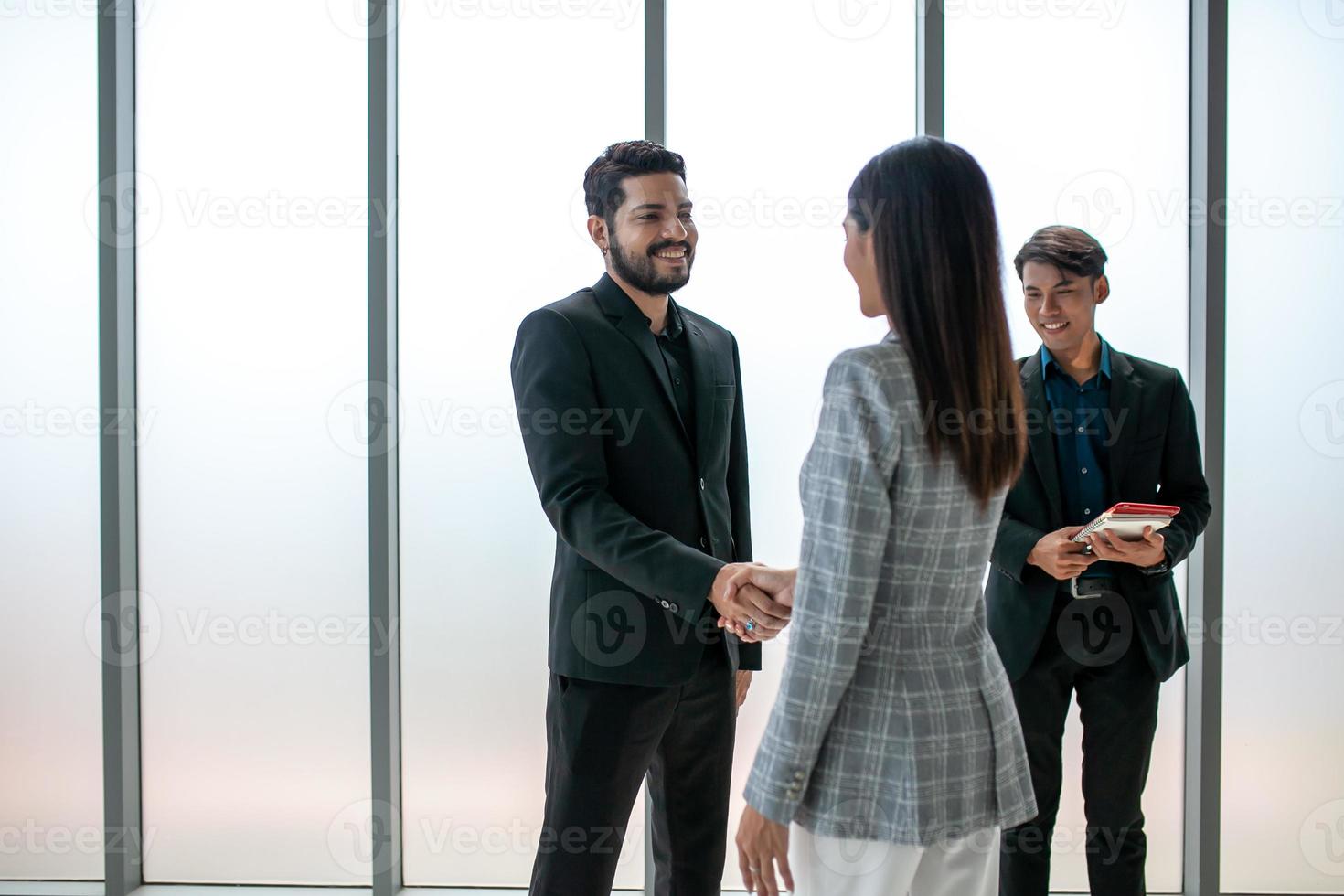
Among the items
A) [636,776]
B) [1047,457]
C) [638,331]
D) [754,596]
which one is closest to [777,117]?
[638,331]

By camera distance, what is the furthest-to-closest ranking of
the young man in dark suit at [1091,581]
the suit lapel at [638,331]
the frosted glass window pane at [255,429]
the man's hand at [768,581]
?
the frosted glass window pane at [255,429] < the young man in dark suit at [1091,581] < the suit lapel at [638,331] < the man's hand at [768,581]

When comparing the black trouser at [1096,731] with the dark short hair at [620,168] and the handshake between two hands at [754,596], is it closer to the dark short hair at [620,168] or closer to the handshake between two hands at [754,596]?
the handshake between two hands at [754,596]

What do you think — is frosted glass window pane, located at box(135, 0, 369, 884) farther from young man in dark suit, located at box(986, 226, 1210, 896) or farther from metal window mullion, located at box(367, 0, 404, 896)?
young man in dark suit, located at box(986, 226, 1210, 896)

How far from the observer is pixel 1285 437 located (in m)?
2.76

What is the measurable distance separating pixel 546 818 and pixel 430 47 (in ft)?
7.06

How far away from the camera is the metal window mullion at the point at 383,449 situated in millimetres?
2635

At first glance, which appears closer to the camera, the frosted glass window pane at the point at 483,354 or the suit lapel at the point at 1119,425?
the suit lapel at the point at 1119,425

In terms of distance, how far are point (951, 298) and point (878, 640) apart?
17.4 inches

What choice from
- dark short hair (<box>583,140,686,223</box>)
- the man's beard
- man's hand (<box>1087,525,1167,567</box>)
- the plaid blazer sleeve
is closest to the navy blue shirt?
man's hand (<box>1087,525,1167,567</box>)

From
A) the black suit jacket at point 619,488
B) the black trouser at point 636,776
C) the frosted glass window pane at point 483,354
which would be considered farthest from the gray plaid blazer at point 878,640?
the frosted glass window pane at point 483,354

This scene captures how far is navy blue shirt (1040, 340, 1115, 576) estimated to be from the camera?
220 cm

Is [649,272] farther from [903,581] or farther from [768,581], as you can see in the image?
[903,581]

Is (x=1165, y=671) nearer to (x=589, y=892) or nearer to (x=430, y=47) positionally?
(x=589, y=892)

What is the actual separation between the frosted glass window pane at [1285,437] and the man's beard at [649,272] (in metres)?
1.75
